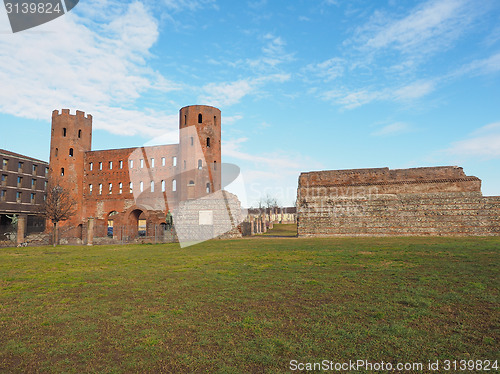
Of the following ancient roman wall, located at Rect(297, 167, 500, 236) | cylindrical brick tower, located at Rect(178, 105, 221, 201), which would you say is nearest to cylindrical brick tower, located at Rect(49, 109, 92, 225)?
cylindrical brick tower, located at Rect(178, 105, 221, 201)

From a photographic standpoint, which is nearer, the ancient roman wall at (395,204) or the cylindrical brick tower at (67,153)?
the ancient roman wall at (395,204)

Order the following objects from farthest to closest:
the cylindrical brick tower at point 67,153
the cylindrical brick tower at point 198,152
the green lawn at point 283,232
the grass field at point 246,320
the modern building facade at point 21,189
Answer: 1. the modern building facade at point 21,189
2. the cylindrical brick tower at point 67,153
3. the cylindrical brick tower at point 198,152
4. the green lawn at point 283,232
5. the grass field at point 246,320

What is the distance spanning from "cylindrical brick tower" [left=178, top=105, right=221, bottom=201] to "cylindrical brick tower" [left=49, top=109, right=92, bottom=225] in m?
17.1

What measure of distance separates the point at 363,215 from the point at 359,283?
22.3 meters

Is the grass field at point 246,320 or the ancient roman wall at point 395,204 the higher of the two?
the ancient roman wall at point 395,204

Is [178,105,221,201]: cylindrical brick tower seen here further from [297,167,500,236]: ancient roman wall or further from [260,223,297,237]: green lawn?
[297,167,500,236]: ancient roman wall

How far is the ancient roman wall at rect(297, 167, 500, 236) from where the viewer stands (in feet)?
85.1

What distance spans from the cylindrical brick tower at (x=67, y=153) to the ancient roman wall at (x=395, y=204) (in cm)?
3302

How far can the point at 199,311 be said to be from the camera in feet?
17.9

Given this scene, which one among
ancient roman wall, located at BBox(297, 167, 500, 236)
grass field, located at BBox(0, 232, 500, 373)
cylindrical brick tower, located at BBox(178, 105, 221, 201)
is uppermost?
cylindrical brick tower, located at BBox(178, 105, 221, 201)

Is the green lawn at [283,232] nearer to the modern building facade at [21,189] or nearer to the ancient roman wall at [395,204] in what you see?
the ancient roman wall at [395,204]

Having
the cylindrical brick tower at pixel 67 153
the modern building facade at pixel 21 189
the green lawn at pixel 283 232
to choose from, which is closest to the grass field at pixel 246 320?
the green lawn at pixel 283 232

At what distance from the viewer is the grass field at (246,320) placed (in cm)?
362

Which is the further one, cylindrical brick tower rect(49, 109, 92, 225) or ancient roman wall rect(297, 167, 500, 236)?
cylindrical brick tower rect(49, 109, 92, 225)
